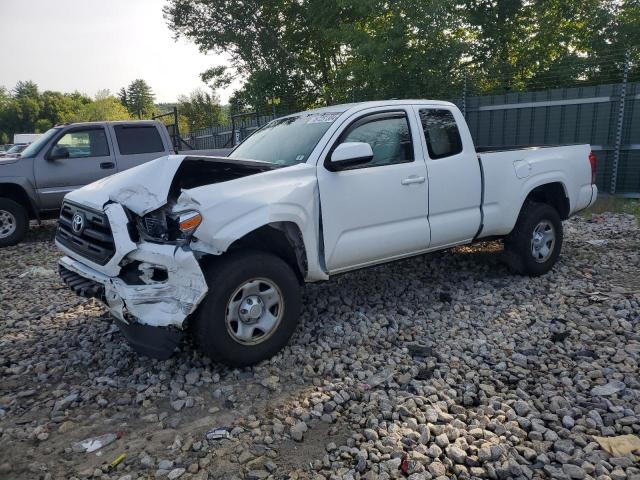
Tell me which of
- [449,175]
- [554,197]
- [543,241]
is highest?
[449,175]

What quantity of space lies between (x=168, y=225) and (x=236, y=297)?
2.27ft

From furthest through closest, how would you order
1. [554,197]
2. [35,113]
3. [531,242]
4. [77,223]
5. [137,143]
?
[35,113] < [137,143] < [554,197] < [531,242] < [77,223]

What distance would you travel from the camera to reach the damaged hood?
3.38 metres

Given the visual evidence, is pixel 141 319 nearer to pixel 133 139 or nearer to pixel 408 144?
pixel 408 144

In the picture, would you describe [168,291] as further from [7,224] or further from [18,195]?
[18,195]

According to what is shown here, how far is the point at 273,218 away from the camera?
11.5 ft

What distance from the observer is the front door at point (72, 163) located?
835 centimetres

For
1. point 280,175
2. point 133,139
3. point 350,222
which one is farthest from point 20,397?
point 133,139

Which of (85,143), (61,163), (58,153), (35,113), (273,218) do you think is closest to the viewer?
(273,218)

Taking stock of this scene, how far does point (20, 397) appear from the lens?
11.1ft

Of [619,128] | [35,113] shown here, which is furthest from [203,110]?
[35,113]

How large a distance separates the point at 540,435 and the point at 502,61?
46.8 ft

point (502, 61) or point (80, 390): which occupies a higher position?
point (502, 61)

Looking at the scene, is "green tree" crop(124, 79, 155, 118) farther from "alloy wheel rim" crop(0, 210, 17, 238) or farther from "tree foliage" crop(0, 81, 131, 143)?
"alloy wheel rim" crop(0, 210, 17, 238)
